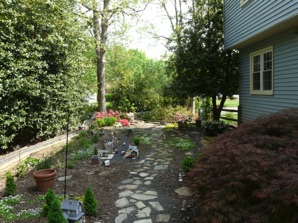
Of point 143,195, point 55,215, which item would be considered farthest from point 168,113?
point 55,215

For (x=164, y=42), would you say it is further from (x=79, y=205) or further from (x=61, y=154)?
(x=79, y=205)

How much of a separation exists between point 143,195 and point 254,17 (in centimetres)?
665

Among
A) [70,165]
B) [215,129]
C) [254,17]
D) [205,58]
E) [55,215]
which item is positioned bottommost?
[70,165]

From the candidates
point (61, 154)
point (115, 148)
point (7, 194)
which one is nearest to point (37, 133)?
point (61, 154)

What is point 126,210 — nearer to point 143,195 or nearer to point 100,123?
point 143,195

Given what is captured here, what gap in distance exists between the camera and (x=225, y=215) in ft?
8.27

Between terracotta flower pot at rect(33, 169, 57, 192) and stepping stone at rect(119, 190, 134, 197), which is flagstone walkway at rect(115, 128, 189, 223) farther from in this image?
terracotta flower pot at rect(33, 169, 57, 192)

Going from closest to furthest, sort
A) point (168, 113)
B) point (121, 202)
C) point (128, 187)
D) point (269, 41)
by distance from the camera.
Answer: point (121, 202), point (128, 187), point (269, 41), point (168, 113)

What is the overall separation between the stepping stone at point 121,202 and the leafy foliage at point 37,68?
15.1 ft

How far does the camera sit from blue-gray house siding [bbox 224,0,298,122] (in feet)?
20.9

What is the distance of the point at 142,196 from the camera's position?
439cm

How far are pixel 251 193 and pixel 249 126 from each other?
5.38ft

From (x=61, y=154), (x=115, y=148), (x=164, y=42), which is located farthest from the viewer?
(x=164, y=42)

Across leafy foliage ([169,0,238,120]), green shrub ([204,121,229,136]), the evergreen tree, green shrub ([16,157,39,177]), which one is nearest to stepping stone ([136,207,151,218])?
the evergreen tree
